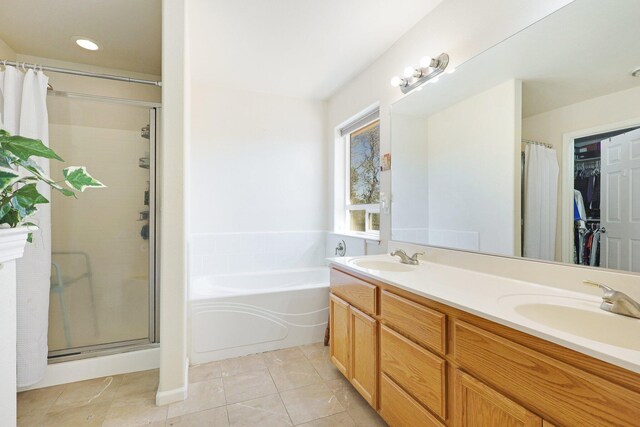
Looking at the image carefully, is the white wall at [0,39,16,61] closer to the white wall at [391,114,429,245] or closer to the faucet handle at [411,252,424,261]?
the white wall at [391,114,429,245]

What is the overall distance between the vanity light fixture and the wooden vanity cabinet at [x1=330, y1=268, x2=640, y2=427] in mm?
1409

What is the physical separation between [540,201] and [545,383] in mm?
835

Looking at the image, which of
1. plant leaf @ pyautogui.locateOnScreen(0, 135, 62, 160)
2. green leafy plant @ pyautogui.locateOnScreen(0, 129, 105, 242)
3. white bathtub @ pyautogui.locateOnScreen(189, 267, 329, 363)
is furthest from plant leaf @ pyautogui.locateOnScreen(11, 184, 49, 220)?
white bathtub @ pyautogui.locateOnScreen(189, 267, 329, 363)

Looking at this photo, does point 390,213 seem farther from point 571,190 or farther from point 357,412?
point 357,412

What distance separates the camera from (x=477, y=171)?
1.62m

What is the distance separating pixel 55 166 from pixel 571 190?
330 centimetres

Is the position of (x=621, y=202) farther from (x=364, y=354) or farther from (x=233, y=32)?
(x=233, y=32)

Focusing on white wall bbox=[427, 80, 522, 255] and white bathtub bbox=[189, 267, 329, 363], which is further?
white bathtub bbox=[189, 267, 329, 363]

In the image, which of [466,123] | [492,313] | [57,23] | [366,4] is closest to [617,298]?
[492,313]

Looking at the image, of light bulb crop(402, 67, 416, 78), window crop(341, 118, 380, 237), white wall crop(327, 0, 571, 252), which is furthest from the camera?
window crop(341, 118, 380, 237)

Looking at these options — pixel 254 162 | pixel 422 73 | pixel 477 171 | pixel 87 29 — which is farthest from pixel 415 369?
pixel 87 29

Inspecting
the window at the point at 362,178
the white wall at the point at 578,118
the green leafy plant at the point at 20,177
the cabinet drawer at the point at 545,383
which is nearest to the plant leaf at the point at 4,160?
the green leafy plant at the point at 20,177

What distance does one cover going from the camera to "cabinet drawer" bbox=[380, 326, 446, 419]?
1.09m

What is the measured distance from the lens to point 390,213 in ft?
7.43
